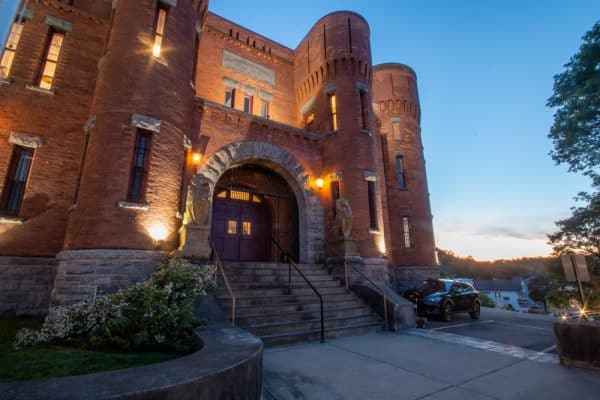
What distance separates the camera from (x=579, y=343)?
5465 millimetres

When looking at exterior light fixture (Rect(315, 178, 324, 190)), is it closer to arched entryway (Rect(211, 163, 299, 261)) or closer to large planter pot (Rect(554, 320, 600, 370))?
arched entryway (Rect(211, 163, 299, 261))

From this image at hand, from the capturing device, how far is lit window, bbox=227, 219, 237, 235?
13.8 m

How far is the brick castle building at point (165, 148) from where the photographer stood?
890 centimetres

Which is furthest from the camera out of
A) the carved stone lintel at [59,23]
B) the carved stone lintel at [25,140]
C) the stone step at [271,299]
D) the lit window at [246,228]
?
the lit window at [246,228]

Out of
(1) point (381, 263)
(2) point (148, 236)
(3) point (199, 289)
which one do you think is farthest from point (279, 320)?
(1) point (381, 263)

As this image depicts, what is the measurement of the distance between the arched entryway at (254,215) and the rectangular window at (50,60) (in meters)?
7.47

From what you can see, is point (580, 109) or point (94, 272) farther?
point (580, 109)

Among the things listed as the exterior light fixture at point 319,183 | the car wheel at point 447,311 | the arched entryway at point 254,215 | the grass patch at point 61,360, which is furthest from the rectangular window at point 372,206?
the grass patch at point 61,360

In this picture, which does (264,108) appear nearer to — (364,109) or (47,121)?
(364,109)

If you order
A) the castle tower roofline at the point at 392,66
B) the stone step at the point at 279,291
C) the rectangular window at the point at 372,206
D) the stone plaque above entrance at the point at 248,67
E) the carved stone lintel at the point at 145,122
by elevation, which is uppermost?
the castle tower roofline at the point at 392,66

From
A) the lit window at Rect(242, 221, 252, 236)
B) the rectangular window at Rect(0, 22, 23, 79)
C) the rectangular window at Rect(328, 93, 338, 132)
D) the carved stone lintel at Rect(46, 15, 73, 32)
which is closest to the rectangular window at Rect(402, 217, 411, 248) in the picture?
the rectangular window at Rect(328, 93, 338, 132)

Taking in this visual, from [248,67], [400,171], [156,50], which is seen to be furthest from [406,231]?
[156,50]

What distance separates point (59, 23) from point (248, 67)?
8860mm

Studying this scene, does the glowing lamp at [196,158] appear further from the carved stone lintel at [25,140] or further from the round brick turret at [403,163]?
the round brick turret at [403,163]
